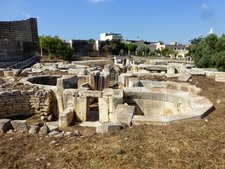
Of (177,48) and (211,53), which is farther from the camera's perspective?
(177,48)

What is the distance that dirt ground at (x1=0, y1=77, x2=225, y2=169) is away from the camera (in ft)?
13.0

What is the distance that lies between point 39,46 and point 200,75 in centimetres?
3228

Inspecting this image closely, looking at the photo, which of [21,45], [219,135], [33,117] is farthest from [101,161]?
[21,45]

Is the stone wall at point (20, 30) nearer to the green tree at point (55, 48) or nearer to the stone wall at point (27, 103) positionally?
the green tree at point (55, 48)

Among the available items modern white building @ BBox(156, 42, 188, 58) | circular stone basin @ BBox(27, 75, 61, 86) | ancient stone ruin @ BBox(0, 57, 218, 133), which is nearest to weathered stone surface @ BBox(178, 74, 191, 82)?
ancient stone ruin @ BBox(0, 57, 218, 133)

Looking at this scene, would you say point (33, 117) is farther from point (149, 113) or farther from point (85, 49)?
point (85, 49)

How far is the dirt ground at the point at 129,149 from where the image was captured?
3951mm

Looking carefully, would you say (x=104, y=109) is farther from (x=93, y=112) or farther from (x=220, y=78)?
(x=220, y=78)

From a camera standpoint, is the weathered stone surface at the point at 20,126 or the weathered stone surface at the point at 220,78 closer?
the weathered stone surface at the point at 20,126

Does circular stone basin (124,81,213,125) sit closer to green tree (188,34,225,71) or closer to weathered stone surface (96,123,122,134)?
weathered stone surface (96,123,122,134)

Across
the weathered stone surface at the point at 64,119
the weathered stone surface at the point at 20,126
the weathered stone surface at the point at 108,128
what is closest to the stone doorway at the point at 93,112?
the weathered stone surface at the point at 64,119

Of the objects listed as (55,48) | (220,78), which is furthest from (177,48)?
(220,78)

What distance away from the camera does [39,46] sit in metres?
39.8

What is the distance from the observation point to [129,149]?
4.38 m
